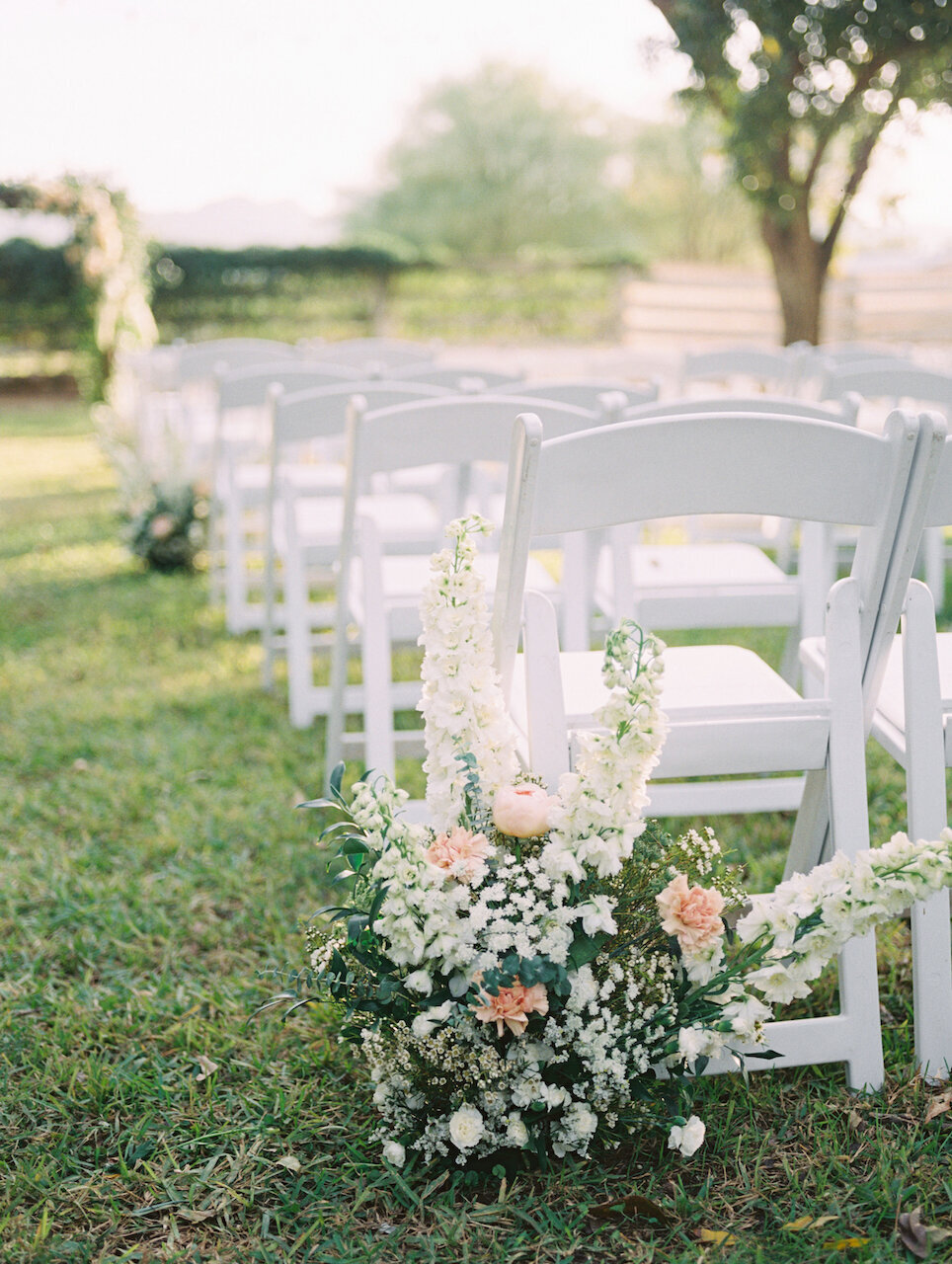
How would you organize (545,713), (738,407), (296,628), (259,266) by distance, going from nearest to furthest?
(545,713) → (738,407) → (296,628) → (259,266)

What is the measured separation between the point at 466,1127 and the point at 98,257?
12935mm

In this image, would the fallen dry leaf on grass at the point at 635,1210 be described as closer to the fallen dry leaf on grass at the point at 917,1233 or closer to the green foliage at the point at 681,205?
the fallen dry leaf on grass at the point at 917,1233

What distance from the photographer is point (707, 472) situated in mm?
1393

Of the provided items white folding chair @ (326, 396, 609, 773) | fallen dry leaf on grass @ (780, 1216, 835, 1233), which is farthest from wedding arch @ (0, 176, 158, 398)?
fallen dry leaf on grass @ (780, 1216, 835, 1233)

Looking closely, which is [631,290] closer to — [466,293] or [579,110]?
[466,293]

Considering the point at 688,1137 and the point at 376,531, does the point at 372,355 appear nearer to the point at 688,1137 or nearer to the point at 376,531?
the point at 376,531

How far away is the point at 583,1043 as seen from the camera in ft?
4.44

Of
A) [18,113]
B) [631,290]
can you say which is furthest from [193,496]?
[18,113]

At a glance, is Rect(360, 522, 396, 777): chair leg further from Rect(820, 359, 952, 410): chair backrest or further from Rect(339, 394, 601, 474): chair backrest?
Rect(820, 359, 952, 410): chair backrest

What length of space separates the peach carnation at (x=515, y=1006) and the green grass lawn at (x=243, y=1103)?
0.90 ft

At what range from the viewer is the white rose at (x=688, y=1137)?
1.43m

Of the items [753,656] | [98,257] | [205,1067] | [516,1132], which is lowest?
[205,1067]

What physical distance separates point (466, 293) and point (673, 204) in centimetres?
1878

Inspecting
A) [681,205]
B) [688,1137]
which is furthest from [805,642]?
[681,205]
